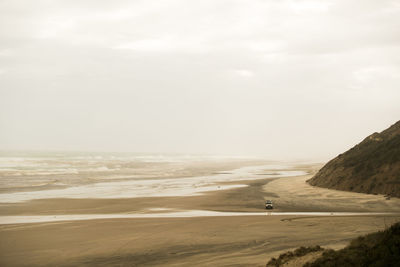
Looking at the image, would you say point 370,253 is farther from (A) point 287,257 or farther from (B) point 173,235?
(B) point 173,235

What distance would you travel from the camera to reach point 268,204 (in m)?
25.7

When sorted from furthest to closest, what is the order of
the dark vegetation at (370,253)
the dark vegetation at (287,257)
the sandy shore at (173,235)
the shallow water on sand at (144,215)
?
the shallow water on sand at (144,215)
the sandy shore at (173,235)
the dark vegetation at (287,257)
the dark vegetation at (370,253)

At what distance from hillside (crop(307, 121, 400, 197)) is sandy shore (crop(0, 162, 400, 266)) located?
4.40 meters

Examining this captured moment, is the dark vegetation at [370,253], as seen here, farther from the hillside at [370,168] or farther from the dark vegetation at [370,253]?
the hillside at [370,168]

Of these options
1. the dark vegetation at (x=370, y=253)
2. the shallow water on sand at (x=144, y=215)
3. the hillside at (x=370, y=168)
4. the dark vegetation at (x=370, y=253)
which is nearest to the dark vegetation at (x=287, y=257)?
the dark vegetation at (x=370, y=253)

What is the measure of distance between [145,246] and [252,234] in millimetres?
4882

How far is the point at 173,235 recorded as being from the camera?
17.0 m

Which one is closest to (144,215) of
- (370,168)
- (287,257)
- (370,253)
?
(287,257)

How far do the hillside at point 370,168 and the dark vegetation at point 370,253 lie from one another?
21.7 meters

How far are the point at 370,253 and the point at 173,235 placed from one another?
9.94 meters

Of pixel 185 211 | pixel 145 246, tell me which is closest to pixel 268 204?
pixel 185 211

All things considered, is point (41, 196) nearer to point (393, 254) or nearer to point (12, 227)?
point (12, 227)

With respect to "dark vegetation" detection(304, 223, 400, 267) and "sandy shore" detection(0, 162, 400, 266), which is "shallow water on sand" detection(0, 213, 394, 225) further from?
"dark vegetation" detection(304, 223, 400, 267)

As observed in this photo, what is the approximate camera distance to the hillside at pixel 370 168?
31031mm
